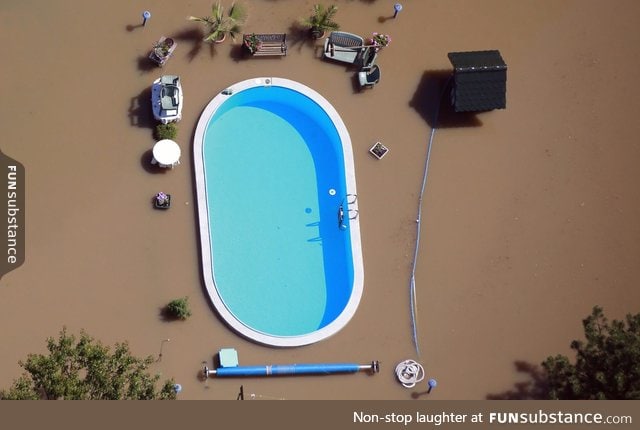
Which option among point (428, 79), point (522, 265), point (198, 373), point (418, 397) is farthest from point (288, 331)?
point (428, 79)

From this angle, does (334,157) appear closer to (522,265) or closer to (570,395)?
(522,265)

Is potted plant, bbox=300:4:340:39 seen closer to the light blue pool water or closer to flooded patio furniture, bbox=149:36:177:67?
the light blue pool water

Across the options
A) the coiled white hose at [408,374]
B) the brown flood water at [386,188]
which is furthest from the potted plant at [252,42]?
the coiled white hose at [408,374]

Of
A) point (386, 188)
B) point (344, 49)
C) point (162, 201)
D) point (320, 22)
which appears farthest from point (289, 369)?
point (320, 22)

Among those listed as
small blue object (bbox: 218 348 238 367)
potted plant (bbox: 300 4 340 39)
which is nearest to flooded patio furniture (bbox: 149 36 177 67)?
Result: potted plant (bbox: 300 4 340 39)

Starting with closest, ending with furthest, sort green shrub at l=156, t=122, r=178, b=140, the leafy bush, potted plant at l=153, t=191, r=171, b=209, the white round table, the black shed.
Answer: the leafy bush, the white round table, potted plant at l=153, t=191, r=171, b=209, green shrub at l=156, t=122, r=178, b=140, the black shed
